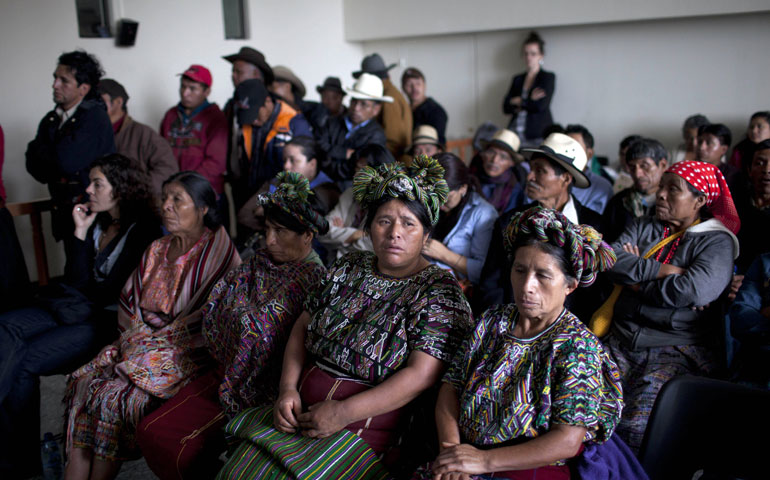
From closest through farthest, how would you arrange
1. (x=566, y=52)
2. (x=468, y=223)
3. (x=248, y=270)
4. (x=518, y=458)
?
(x=518, y=458), (x=248, y=270), (x=468, y=223), (x=566, y=52)

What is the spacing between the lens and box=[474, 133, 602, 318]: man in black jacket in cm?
250

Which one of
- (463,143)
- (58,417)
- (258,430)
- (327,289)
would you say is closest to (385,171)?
(327,289)

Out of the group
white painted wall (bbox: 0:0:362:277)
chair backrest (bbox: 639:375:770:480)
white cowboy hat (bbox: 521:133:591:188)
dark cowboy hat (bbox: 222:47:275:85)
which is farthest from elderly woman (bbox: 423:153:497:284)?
white painted wall (bbox: 0:0:362:277)

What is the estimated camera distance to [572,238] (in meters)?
1.46

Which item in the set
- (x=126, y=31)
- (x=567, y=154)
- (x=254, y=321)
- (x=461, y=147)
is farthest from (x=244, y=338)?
(x=461, y=147)

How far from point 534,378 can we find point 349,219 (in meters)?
1.98

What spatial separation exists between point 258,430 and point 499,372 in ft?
2.45

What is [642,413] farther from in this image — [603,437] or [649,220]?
[649,220]

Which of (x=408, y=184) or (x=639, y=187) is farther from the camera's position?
(x=639, y=187)

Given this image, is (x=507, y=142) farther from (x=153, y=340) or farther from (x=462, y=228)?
(x=153, y=340)

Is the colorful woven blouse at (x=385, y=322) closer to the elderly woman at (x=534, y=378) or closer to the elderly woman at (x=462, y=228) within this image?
the elderly woman at (x=534, y=378)

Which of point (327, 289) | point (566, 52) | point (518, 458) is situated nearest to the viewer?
point (518, 458)

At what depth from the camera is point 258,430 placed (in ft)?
5.75

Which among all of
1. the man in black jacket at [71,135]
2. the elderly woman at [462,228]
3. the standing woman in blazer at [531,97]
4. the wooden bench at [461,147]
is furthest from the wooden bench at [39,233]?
the standing woman in blazer at [531,97]
